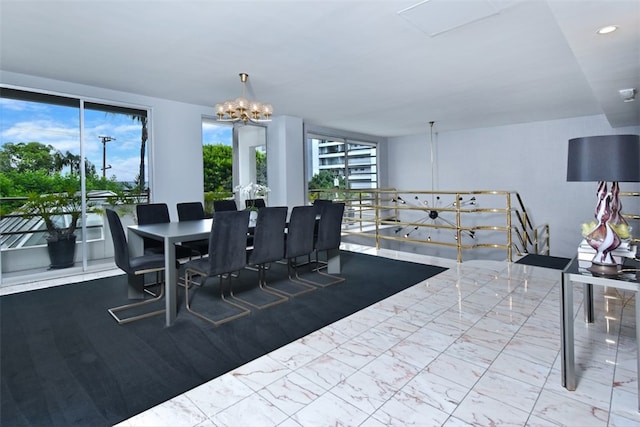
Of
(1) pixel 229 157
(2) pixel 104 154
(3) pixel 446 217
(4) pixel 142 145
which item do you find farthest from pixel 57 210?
(3) pixel 446 217

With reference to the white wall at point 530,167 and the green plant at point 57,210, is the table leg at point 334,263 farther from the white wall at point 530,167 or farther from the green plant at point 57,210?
the white wall at point 530,167

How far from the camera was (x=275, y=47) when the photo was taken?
134 inches

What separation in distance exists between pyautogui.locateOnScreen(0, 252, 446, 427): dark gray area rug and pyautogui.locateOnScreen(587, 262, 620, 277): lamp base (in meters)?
1.84

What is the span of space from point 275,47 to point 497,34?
207cm

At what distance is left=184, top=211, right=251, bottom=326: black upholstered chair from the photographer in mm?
2965

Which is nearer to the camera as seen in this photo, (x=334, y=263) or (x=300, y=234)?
(x=300, y=234)

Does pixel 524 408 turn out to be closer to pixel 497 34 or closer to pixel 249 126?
pixel 497 34

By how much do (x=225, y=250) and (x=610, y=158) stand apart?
272 centimetres

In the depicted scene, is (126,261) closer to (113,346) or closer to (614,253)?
(113,346)

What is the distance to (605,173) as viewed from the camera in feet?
6.04

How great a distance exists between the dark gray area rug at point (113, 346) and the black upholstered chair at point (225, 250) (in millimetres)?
193

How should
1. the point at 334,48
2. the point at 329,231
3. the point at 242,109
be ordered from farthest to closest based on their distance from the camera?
the point at 329,231, the point at 242,109, the point at 334,48

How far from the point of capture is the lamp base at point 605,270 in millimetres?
1821

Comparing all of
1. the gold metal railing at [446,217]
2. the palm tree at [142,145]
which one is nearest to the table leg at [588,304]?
the gold metal railing at [446,217]
